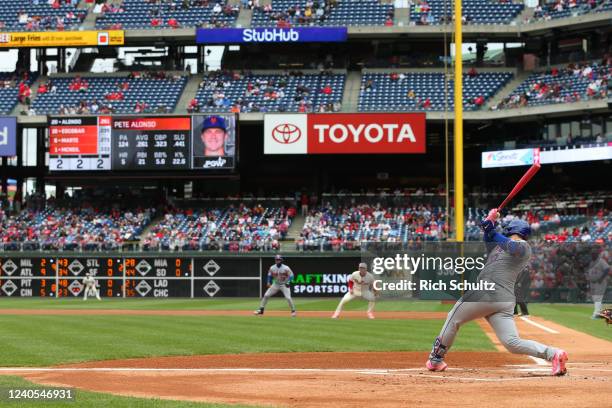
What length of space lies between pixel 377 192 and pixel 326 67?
7856mm

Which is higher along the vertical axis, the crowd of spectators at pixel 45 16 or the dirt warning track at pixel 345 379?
the crowd of spectators at pixel 45 16

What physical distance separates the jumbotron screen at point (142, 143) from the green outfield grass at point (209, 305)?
7.90 meters

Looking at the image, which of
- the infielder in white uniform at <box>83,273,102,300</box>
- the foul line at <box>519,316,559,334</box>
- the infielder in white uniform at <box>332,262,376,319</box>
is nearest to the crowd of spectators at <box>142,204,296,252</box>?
the infielder in white uniform at <box>83,273,102,300</box>

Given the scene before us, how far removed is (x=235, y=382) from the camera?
1246 centimetres

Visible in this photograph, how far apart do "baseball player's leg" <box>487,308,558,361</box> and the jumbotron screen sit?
35669 mm

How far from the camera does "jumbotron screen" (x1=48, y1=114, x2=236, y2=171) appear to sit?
157 feet

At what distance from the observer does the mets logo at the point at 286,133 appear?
49.1 meters

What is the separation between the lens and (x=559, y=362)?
1261 centimetres

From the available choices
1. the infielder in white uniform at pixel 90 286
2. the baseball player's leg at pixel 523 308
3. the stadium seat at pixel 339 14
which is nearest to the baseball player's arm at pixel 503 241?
the baseball player's leg at pixel 523 308

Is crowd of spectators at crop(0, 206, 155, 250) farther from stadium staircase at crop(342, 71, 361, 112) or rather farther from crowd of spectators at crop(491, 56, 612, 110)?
crowd of spectators at crop(491, 56, 612, 110)

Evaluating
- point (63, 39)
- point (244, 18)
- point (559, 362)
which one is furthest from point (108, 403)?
point (244, 18)

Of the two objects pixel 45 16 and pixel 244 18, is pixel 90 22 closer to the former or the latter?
pixel 45 16

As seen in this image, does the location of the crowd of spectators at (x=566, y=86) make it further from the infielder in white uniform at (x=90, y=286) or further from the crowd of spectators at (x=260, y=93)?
the infielder in white uniform at (x=90, y=286)

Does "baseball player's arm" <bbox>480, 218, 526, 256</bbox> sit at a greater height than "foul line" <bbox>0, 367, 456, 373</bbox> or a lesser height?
greater
